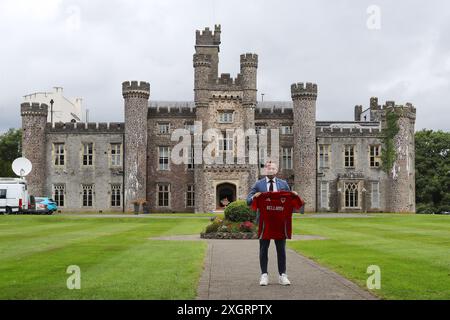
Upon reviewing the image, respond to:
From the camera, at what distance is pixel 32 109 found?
59312 millimetres

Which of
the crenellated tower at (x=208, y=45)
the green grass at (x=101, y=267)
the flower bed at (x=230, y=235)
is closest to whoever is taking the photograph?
the green grass at (x=101, y=267)

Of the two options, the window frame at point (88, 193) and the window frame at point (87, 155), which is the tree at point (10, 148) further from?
the window frame at point (88, 193)

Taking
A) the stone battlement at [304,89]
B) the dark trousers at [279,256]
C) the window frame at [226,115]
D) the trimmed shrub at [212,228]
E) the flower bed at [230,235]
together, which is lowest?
the flower bed at [230,235]

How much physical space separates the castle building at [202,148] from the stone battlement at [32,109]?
92 millimetres

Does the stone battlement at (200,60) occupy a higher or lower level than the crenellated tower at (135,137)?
higher

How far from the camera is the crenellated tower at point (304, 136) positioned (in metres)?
58.9

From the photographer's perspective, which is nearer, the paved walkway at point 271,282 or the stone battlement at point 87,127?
the paved walkway at point 271,282

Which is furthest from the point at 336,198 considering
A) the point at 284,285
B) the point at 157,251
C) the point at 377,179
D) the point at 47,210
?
the point at 284,285

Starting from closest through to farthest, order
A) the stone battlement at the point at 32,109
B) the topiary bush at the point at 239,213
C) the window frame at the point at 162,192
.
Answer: the topiary bush at the point at 239,213, the stone battlement at the point at 32,109, the window frame at the point at 162,192

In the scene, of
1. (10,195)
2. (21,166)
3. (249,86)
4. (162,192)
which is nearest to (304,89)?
(249,86)

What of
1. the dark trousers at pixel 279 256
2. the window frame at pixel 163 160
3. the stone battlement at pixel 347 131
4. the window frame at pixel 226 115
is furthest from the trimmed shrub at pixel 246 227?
the stone battlement at pixel 347 131

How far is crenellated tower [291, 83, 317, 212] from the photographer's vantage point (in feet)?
193
